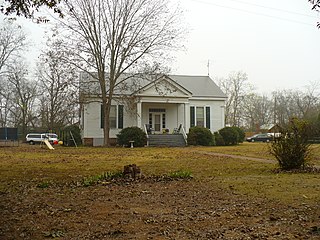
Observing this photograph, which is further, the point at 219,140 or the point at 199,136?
the point at 219,140

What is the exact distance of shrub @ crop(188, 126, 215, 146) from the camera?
108ft

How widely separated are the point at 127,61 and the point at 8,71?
58.8ft

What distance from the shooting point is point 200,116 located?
37.6 meters

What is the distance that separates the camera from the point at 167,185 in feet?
30.2

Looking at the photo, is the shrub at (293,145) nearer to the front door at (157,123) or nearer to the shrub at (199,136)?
the shrub at (199,136)

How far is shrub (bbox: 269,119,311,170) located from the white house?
2089cm

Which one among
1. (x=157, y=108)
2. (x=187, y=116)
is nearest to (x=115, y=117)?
(x=157, y=108)

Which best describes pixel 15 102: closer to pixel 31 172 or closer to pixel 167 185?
pixel 31 172

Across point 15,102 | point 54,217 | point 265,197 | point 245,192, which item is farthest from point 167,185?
point 15,102

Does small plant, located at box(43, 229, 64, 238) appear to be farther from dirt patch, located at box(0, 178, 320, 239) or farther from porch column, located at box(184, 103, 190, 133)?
porch column, located at box(184, 103, 190, 133)

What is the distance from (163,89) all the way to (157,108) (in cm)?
323

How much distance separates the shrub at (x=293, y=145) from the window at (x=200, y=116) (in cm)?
2496

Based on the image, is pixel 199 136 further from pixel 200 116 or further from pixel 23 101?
pixel 23 101

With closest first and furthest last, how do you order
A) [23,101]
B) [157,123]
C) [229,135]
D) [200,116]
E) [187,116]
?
1. [229,135]
2. [187,116]
3. [157,123]
4. [200,116]
5. [23,101]
